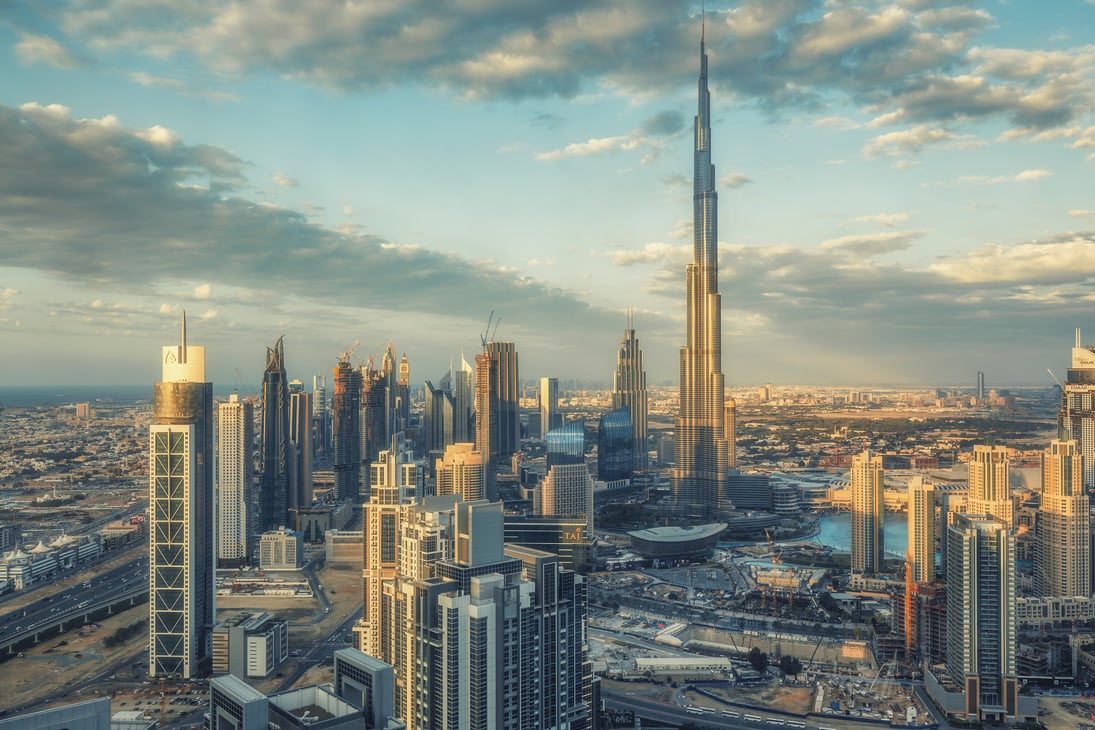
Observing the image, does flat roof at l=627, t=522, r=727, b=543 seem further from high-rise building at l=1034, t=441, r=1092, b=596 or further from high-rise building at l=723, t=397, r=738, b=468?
high-rise building at l=1034, t=441, r=1092, b=596

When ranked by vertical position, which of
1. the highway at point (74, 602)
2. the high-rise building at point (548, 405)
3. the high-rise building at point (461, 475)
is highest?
the high-rise building at point (548, 405)

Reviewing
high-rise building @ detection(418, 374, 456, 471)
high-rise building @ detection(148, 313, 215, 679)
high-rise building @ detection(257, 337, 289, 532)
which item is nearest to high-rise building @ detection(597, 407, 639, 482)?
high-rise building @ detection(418, 374, 456, 471)

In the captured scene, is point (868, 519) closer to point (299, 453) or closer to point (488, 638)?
point (488, 638)

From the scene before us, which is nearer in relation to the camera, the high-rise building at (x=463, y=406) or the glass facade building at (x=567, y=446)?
the glass facade building at (x=567, y=446)

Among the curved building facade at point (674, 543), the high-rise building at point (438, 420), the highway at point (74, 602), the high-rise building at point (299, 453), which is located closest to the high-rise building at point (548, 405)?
the high-rise building at point (438, 420)

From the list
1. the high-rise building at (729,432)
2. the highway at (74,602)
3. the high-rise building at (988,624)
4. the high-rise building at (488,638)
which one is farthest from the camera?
the high-rise building at (729,432)

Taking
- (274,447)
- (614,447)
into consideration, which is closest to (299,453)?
(274,447)

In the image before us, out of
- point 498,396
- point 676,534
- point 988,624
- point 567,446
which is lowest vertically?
point 676,534

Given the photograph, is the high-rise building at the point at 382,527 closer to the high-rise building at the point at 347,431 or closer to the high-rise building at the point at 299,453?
the high-rise building at the point at 299,453
